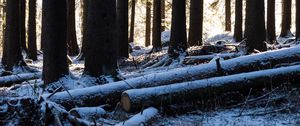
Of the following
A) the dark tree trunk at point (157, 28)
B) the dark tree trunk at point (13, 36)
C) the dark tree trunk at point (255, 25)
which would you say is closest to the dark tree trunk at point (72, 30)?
the dark tree trunk at point (157, 28)

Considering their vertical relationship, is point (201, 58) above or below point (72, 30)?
below

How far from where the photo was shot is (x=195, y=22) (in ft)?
55.9

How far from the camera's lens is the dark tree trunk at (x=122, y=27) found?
17953mm

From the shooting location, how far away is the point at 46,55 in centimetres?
967

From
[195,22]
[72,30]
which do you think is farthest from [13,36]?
[72,30]

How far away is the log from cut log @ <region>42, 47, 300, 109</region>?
43cm

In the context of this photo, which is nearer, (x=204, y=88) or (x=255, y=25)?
(x=204, y=88)

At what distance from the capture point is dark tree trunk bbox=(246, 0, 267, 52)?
12282 millimetres

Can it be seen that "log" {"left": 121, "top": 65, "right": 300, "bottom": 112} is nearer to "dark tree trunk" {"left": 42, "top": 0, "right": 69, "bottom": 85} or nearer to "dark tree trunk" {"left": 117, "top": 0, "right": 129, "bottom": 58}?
"dark tree trunk" {"left": 42, "top": 0, "right": 69, "bottom": 85}

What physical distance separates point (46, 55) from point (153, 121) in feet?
12.4

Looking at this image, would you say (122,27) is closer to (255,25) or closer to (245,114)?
(255,25)

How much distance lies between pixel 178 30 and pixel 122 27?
4169 mm

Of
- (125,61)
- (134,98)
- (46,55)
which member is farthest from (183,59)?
(134,98)

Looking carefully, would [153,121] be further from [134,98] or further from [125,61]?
[125,61]
